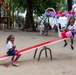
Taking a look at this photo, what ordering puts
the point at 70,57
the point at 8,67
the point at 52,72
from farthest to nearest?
the point at 70,57
the point at 8,67
the point at 52,72

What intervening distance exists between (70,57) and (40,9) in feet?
61.4

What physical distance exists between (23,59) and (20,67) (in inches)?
50.4

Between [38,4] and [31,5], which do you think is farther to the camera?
[38,4]

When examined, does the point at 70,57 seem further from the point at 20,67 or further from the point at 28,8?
the point at 28,8

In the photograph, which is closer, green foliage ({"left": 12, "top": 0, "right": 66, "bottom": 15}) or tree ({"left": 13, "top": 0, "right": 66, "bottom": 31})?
tree ({"left": 13, "top": 0, "right": 66, "bottom": 31})

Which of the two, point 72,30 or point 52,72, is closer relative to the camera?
point 52,72

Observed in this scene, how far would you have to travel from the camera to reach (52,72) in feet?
23.9

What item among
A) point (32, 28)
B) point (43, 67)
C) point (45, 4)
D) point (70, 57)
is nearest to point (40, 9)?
point (45, 4)

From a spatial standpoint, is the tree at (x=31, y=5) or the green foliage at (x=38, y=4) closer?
the tree at (x=31, y=5)

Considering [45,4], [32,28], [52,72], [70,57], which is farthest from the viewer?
[45,4]

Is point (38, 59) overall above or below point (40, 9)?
below

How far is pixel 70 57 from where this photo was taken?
973cm

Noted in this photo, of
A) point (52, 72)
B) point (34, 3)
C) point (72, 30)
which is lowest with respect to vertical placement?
point (52, 72)

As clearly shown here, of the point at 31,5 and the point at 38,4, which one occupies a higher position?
the point at 38,4
